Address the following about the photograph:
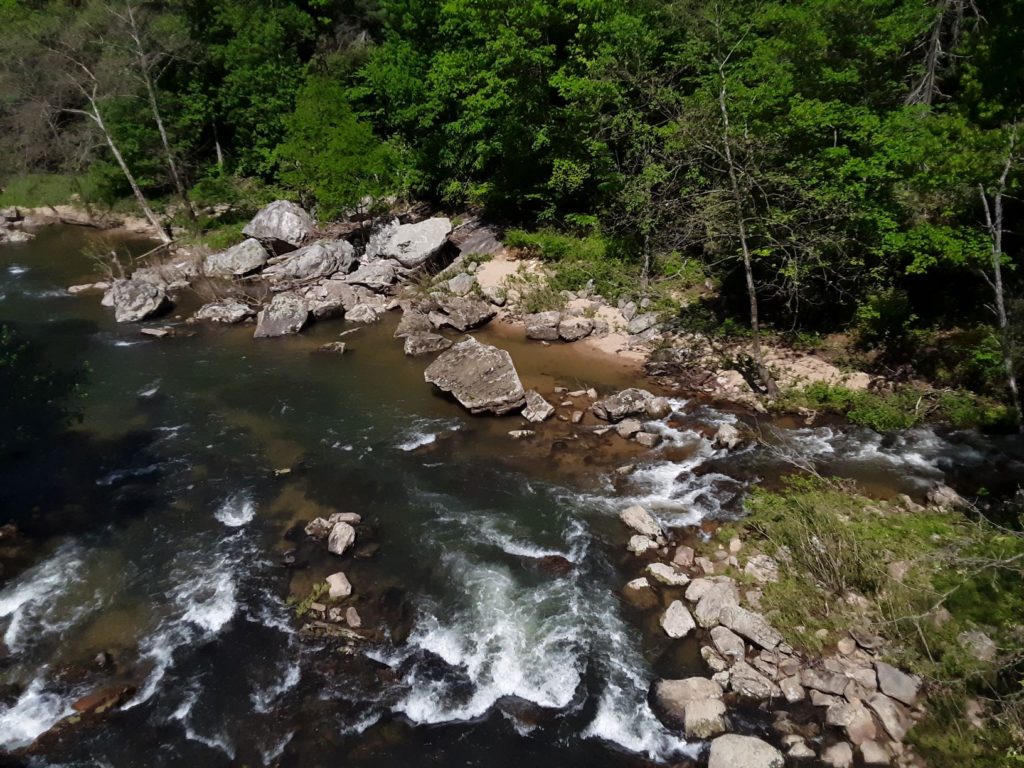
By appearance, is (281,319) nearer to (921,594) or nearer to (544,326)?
(544,326)

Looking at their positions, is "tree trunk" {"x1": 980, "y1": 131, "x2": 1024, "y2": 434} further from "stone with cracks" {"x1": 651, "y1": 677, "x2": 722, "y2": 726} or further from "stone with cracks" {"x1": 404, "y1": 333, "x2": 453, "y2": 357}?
"stone with cracks" {"x1": 404, "y1": 333, "x2": 453, "y2": 357}

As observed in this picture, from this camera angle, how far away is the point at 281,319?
2439 centimetres

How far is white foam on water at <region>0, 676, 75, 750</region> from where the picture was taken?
31.5 ft

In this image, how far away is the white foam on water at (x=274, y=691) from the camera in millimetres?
9945

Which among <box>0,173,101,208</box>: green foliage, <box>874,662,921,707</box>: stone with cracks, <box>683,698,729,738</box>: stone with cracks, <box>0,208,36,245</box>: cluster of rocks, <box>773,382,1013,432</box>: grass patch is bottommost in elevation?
<box>0,208,36,245</box>: cluster of rocks

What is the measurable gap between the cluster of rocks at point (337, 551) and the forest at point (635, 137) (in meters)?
11.7

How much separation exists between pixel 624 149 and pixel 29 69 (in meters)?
36.6

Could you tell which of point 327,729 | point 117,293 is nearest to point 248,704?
point 327,729

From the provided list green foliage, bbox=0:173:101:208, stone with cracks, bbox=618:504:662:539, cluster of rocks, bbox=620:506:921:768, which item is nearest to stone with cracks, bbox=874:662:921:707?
cluster of rocks, bbox=620:506:921:768

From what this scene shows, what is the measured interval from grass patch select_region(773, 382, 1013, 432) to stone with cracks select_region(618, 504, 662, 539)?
622 centimetres

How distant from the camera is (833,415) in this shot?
16.6 metres

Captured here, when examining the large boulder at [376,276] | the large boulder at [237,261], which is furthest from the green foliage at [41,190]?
the large boulder at [376,276]

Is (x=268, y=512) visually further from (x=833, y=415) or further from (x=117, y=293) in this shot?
(x=117, y=293)

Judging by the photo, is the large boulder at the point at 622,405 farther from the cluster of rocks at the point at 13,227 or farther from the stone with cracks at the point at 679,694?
the cluster of rocks at the point at 13,227
